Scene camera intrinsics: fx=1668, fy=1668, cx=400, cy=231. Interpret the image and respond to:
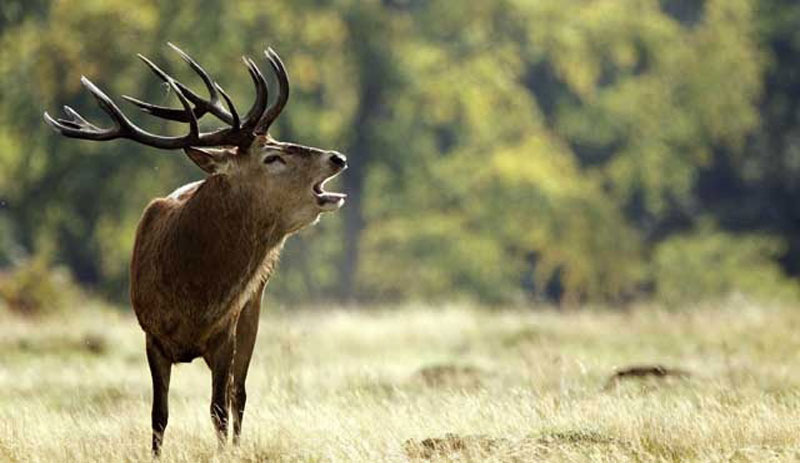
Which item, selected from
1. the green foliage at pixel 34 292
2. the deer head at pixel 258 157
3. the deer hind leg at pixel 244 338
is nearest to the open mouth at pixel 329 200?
the deer head at pixel 258 157

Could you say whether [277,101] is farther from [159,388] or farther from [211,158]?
[159,388]

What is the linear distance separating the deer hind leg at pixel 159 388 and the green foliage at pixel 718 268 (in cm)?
2486

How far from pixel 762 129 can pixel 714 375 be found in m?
24.7

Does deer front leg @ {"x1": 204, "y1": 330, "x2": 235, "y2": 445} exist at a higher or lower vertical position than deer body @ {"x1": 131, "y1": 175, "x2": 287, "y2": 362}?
lower

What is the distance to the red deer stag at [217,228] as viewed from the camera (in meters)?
8.99

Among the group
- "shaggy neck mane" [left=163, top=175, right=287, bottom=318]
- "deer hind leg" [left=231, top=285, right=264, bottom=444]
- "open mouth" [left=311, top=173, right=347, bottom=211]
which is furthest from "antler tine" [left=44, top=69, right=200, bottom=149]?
"deer hind leg" [left=231, top=285, right=264, bottom=444]

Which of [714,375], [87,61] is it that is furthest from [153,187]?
[714,375]

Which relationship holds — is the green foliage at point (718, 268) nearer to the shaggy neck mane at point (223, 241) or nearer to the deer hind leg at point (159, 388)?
the shaggy neck mane at point (223, 241)

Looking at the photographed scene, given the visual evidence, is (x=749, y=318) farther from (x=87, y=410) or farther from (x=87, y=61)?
(x=87, y=61)

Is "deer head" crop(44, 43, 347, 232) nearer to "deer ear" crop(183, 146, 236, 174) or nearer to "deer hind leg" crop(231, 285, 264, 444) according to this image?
"deer ear" crop(183, 146, 236, 174)

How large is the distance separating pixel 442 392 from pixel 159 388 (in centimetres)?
307

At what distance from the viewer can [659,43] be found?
115ft

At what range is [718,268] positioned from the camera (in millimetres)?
34406

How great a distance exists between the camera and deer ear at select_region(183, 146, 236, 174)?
9.13m
